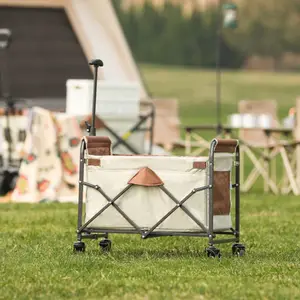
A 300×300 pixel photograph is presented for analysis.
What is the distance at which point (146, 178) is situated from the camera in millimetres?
6098

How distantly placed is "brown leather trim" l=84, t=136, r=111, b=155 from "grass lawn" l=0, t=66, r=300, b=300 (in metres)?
0.53

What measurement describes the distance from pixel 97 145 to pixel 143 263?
79 centimetres

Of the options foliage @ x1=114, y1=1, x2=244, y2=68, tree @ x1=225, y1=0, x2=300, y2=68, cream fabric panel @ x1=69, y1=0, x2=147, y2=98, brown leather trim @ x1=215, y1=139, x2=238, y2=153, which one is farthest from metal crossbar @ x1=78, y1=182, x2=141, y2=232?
tree @ x1=225, y1=0, x2=300, y2=68

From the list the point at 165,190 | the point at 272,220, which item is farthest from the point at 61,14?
the point at 165,190

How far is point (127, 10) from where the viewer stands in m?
34.7

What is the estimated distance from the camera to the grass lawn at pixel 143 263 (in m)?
4.95

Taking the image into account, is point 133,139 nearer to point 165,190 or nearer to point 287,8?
point 165,190

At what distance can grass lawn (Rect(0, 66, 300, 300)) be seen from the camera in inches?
195

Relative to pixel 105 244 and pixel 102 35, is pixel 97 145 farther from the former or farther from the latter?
pixel 102 35

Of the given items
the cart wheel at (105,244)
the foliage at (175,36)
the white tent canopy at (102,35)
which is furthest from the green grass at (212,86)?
the cart wheel at (105,244)

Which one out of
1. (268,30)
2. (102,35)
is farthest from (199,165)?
(268,30)

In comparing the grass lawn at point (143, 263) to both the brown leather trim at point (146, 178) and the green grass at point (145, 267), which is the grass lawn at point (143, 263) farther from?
the brown leather trim at point (146, 178)

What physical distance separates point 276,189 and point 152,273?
247 inches

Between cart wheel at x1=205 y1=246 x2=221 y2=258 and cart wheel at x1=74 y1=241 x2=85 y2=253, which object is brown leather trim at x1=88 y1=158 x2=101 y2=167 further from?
cart wheel at x1=205 y1=246 x2=221 y2=258
